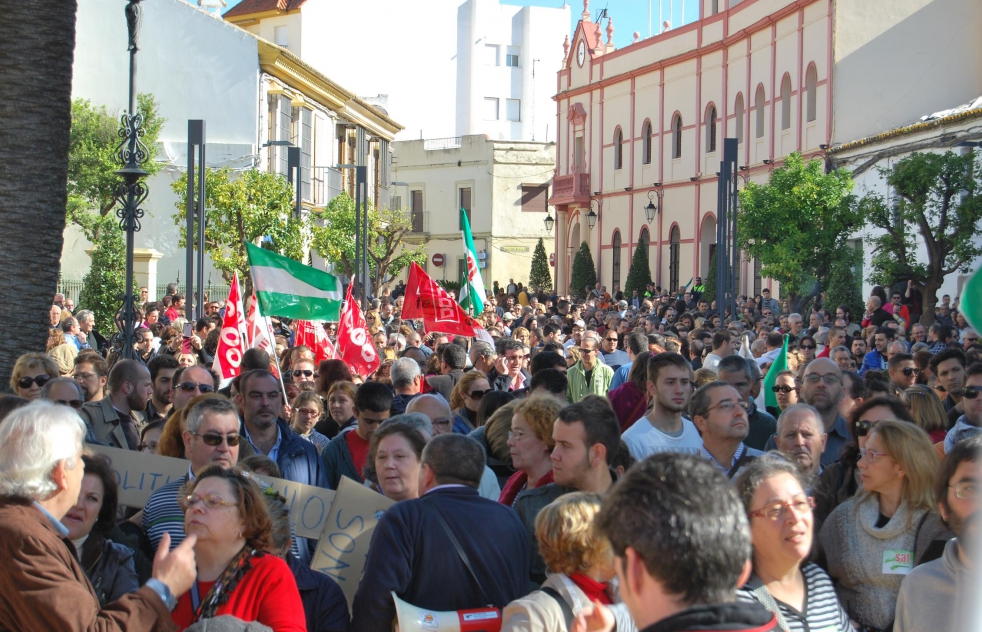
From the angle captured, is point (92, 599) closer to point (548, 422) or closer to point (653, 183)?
point (548, 422)

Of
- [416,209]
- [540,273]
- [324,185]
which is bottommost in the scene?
[540,273]

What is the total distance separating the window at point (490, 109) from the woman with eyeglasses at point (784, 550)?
7097cm

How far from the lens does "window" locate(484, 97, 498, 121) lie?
243ft

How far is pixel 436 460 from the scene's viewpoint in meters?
4.85

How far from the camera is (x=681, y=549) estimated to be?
2791 millimetres

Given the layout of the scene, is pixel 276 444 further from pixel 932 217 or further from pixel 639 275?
pixel 639 275

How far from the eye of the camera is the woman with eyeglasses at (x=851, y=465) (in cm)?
581

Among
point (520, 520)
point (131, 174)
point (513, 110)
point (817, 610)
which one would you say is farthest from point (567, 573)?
point (513, 110)

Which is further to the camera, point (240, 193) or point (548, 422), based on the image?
point (240, 193)

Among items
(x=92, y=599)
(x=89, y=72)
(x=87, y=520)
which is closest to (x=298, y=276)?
(x=87, y=520)

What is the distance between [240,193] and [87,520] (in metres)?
23.1

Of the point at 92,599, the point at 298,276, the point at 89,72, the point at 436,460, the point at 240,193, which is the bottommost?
the point at 92,599

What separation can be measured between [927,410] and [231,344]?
6672 millimetres

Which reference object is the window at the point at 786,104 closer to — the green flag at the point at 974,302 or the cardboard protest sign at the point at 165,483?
the cardboard protest sign at the point at 165,483
